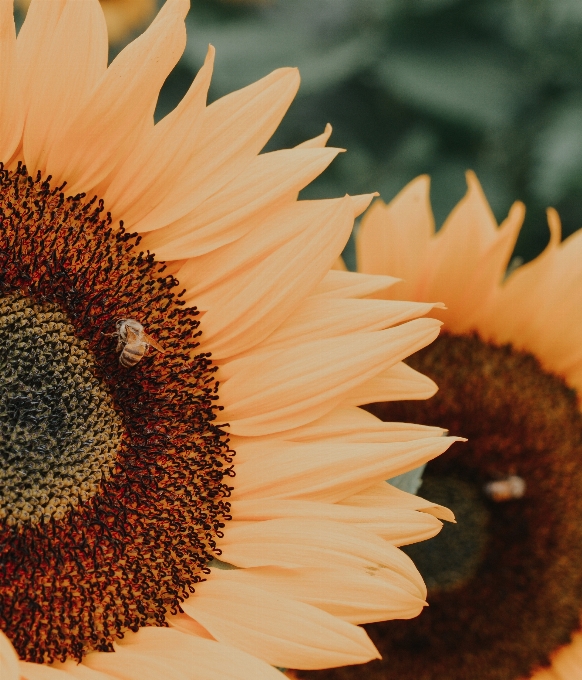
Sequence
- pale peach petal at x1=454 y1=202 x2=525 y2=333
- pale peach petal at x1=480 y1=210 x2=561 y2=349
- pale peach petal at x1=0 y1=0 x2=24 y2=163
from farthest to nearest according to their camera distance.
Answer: pale peach petal at x1=480 y1=210 x2=561 y2=349, pale peach petal at x1=454 y1=202 x2=525 y2=333, pale peach petal at x1=0 y1=0 x2=24 y2=163

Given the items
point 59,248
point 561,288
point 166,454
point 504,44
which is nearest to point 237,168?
point 59,248

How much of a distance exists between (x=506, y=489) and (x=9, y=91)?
5.87 feet

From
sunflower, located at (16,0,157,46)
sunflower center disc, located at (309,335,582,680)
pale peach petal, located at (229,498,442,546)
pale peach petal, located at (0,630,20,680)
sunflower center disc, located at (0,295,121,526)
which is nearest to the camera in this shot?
pale peach petal, located at (0,630,20,680)

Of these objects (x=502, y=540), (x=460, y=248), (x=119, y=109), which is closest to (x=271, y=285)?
(x=119, y=109)

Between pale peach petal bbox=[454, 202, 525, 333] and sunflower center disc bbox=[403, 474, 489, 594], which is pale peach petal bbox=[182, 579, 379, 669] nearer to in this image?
sunflower center disc bbox=[403, 474, 489, 594]

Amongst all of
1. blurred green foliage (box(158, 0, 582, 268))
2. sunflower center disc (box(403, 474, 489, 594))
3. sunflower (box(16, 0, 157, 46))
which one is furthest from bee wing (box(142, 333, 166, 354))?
sunflower (box(16, 0, 157, 46))

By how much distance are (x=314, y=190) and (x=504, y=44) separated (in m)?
1.02

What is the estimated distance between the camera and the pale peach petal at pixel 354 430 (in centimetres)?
230

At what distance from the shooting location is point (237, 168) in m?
2.29

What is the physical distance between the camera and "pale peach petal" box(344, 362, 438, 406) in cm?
236

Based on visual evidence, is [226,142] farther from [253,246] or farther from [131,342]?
[131,342]

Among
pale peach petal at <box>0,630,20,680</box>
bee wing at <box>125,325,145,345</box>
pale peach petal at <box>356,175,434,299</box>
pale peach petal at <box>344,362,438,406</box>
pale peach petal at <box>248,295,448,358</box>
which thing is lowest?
pale peach petal at <box>0,630,20,680</box>

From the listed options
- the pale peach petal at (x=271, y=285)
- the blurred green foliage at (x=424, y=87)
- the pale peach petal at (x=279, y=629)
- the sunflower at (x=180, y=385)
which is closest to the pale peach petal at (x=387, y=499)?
the sunflower at (x=180, y=385)

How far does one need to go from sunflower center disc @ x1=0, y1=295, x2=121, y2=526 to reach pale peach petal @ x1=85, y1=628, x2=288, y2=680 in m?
0.31
